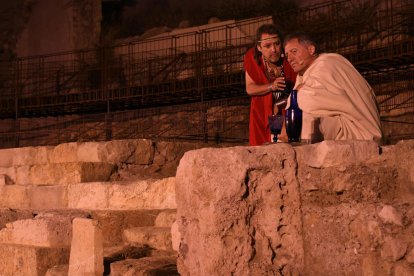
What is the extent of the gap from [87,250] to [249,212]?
1.73 m

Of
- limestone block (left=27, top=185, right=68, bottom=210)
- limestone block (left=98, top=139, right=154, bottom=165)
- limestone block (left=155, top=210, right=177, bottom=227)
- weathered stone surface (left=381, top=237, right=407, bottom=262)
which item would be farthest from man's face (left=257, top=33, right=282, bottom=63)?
limestone block (left=27, top=185, right=68, bottom=210)

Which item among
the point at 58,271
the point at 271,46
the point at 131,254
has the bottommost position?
the point at 58,271

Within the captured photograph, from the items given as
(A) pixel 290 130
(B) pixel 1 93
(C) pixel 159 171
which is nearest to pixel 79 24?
(B) pixel 1 93

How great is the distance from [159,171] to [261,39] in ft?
9.59

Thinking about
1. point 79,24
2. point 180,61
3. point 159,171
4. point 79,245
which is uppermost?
point 79,24

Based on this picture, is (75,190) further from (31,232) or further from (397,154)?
(397,154)

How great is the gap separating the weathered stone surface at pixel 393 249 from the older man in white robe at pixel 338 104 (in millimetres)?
855

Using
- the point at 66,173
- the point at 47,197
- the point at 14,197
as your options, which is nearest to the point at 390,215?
the point at 66,173

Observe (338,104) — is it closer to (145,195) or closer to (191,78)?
(145,195)

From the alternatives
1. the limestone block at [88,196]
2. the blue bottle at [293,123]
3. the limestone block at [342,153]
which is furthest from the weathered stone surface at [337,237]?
the limestone block at [88,196]

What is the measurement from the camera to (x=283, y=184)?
10.2 feet

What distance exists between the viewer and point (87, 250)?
4398 millimetres

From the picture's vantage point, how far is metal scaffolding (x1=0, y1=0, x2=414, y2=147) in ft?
34.7

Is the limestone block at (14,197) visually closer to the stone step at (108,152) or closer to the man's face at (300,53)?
the stone step at (108,152)
